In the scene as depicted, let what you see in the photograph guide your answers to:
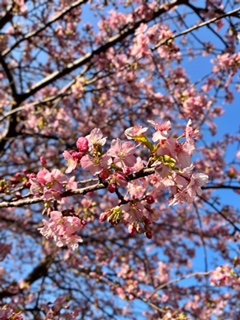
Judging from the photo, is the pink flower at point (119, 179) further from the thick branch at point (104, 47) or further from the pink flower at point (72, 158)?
the thick branch at point (104, 47)

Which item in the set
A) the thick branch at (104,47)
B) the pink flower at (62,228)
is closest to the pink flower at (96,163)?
the pink flower at (62,228)

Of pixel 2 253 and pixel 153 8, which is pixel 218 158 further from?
pixel 2 253

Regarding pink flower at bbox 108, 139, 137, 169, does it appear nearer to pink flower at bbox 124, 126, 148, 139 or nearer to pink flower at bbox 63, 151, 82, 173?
pink flower at bbox 124, 126, 148, 139

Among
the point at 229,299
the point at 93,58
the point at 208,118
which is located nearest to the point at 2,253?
the point at 93,58

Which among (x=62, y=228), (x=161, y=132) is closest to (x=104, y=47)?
(x=62, y=228)

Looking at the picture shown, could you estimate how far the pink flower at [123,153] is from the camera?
1594 millimetres

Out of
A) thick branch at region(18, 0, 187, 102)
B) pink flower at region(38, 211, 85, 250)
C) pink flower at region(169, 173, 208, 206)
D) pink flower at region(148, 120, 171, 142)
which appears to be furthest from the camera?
thick branch at region(18, 0, 187, 102)

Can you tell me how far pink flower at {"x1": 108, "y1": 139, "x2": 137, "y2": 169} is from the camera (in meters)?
1.59

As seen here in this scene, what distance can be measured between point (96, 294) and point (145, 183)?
693 cm

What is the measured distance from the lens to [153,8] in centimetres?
479

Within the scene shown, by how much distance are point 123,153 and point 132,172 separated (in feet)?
0.39

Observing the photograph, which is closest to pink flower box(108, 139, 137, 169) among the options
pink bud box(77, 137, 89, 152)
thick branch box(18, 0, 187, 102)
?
pink bud box(77, 137, 89, 152)

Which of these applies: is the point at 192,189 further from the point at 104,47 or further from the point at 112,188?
the point at 104,47

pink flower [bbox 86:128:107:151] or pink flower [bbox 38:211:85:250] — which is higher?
pink flower [bbox 86:128:107:151]
